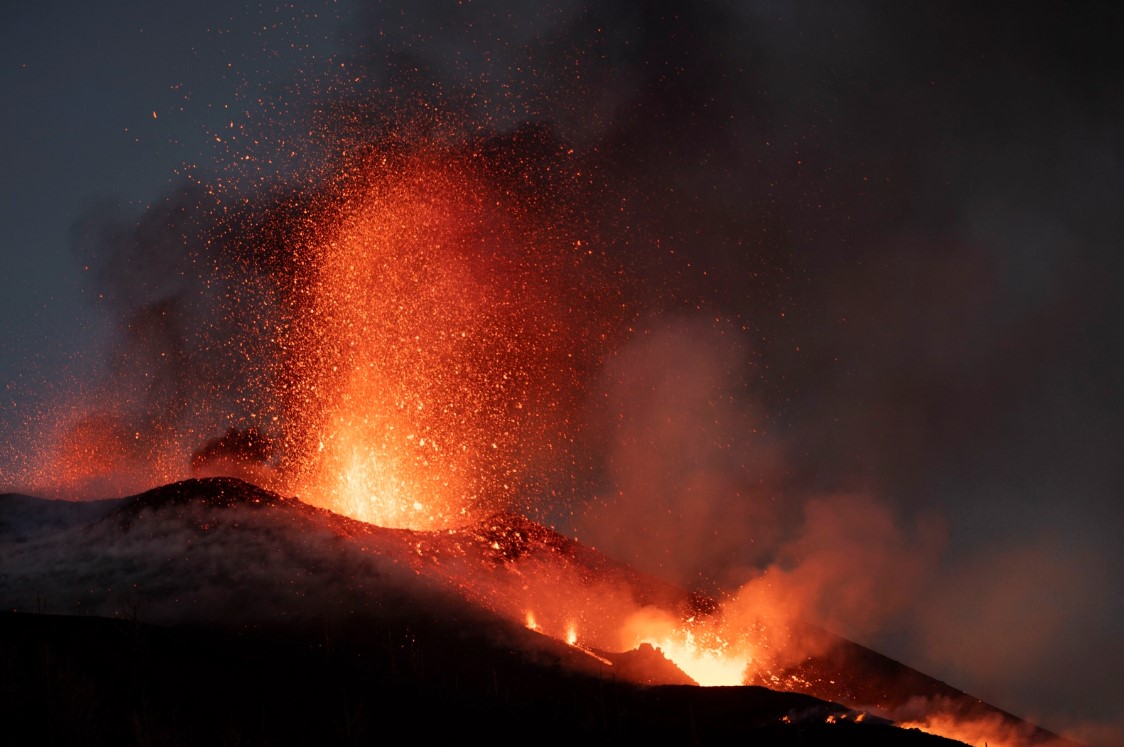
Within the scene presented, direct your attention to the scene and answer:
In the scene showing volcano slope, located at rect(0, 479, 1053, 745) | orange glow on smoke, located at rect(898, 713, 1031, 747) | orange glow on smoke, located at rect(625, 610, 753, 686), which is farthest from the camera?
orange glow on smoke, located at rect(898, 713, 1031, 747)

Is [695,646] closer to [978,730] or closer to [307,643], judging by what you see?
[978,730]

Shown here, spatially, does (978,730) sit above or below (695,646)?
below

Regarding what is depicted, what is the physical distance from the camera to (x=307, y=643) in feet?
123

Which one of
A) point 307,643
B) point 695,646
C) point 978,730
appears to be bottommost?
point 307,643

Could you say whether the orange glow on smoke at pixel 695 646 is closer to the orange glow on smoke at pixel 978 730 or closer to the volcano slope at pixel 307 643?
the volcano slope at pixel 307 643

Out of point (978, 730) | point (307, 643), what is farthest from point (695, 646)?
point (307, 643)

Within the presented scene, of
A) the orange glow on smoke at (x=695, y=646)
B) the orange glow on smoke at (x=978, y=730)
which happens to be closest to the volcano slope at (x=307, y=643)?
the orange glow on smoke at (x=695, y=646)

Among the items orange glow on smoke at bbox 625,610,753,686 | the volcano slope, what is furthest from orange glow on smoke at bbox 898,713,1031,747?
orange glow on smoke at bbox 625,610,753,686

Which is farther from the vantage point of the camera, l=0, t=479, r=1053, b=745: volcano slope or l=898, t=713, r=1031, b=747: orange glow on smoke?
l=898, t=713, r=1031, b=747: orange glow on smoke

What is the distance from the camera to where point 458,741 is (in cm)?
2769

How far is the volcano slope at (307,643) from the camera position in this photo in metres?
26.4

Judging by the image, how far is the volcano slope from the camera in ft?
86.6

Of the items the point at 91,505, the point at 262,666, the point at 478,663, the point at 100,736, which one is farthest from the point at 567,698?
the point at 91,505

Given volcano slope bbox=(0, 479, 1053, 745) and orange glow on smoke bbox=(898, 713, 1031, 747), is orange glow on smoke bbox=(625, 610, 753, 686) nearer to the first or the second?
volcano slope bbox=(0, 479, 1053, 745)
